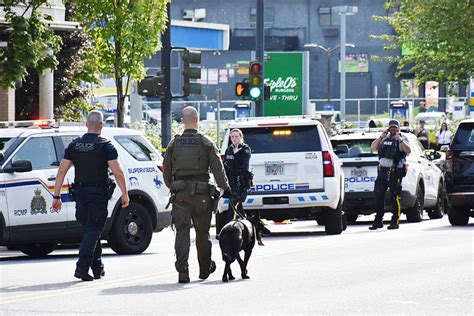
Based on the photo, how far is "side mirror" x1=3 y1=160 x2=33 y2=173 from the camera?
57.4ft

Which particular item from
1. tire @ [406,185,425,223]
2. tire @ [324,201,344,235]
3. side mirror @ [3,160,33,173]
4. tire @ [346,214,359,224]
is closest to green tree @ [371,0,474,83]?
tire @ [346,214,359,224]

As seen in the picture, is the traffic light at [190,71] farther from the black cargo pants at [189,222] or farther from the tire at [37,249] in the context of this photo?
the black cargo pants at [189,222]

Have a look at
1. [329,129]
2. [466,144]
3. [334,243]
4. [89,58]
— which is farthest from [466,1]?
[334,243]

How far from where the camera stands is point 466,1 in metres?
43.8

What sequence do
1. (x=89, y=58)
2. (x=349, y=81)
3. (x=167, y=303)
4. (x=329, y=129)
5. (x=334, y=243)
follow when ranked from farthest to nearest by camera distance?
1. (x=349, y=81)
2. (x=329, y=129)
3. (x=89, y=58)
4. (x=334, y=243)
5. (x=167, y=303)

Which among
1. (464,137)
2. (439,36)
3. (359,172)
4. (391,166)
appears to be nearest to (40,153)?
(391,166)

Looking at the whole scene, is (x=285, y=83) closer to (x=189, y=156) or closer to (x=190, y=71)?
(x=190, y=71)

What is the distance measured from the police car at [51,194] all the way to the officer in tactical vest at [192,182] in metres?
3.75

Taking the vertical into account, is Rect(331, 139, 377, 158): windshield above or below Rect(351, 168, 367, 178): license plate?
above

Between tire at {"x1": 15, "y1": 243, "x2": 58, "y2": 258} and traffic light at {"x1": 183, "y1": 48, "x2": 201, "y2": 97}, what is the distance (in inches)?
331

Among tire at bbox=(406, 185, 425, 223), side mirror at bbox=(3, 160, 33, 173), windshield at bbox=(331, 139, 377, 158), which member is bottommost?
tire at bbox=(406, 185, 425, 223)

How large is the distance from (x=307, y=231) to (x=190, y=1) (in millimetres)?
67669

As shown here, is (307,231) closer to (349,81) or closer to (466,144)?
(466,144)

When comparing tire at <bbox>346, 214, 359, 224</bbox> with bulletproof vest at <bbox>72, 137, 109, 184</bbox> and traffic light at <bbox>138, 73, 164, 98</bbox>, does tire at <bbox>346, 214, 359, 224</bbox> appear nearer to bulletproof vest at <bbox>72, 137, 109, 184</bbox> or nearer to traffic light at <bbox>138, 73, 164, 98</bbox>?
traffic light at <bbox>138, 73, 164, 98</bbox>
